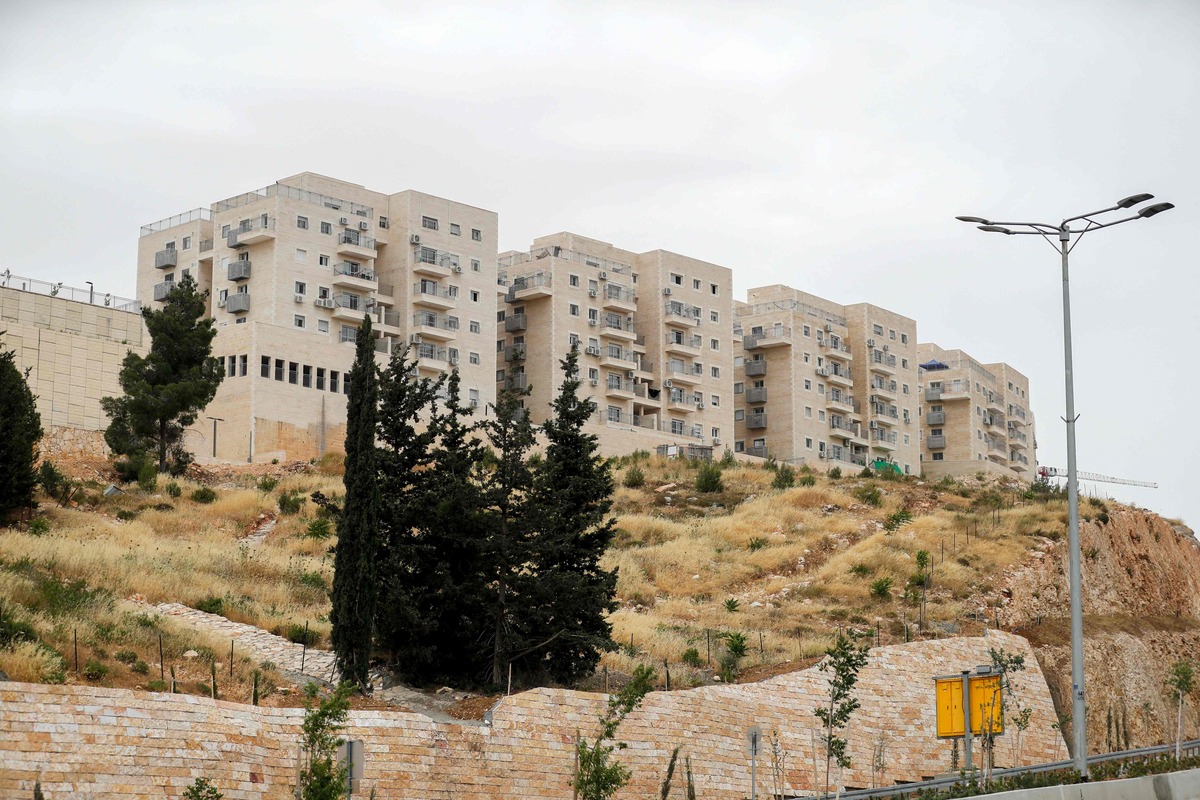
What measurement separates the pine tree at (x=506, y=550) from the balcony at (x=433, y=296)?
53.8m

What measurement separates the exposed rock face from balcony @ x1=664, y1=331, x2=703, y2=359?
150ft

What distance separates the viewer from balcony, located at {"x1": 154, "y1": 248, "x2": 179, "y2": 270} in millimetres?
91875

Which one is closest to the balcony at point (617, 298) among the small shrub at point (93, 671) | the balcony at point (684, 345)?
the balcony at point (684, 345)

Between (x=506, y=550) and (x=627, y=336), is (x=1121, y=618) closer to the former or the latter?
(x=506, y=550)

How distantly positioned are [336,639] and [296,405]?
158ft

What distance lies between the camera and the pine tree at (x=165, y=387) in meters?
62.2

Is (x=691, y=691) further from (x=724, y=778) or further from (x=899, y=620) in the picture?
(x=899, y=620)

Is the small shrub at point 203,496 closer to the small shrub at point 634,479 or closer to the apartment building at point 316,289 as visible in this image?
the apartment building at point 316,289

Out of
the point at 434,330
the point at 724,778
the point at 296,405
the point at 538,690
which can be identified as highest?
the point at 434,330

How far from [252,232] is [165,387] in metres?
23.9

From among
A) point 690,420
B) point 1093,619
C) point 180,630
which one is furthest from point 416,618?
point 690,420

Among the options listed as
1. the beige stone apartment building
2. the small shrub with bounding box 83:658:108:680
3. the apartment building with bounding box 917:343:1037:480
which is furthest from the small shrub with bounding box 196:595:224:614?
the apartment building with bounding box 917:343:1037:480

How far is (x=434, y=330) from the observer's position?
88500 millimetres

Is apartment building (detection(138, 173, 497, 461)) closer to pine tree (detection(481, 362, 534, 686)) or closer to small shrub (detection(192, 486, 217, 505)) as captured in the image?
small shrub (detection(192, 486, 217, 505))
